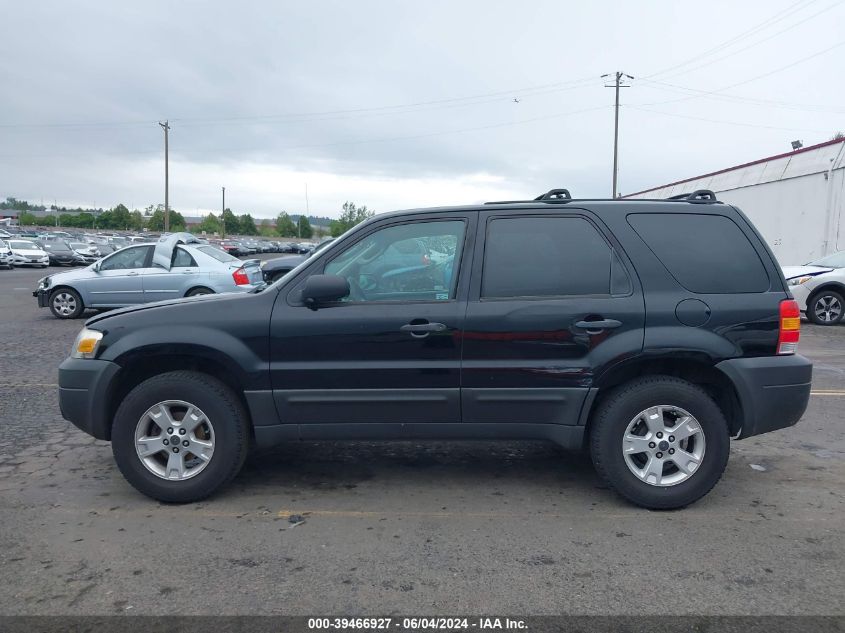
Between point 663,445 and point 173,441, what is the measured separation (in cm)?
298

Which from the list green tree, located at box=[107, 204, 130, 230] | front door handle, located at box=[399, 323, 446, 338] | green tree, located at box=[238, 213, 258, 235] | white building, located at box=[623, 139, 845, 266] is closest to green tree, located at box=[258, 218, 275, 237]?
green tree, located at box=[238, 213, 258, 235]

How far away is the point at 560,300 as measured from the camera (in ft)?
14.2

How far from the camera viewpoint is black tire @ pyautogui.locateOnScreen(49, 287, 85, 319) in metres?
14.2

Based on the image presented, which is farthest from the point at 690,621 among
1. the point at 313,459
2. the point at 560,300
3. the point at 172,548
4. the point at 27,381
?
the point at 27,381

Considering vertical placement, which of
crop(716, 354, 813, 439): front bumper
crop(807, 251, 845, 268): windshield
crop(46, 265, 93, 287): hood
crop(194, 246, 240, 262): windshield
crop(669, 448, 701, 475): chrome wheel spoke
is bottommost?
crop(669, 448, 701, 475): chrome wheel spoke

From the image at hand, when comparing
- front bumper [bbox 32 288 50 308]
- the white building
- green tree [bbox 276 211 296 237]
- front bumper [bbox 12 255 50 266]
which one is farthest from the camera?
green tree [bbox 276 211 296 237]

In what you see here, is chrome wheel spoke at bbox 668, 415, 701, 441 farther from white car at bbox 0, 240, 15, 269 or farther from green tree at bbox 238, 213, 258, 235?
green tree at bbox 238, 213, 258, 235

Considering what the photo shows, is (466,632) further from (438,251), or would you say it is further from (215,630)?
(438,251)

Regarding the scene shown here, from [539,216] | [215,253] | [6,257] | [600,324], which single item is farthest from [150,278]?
[6,257]

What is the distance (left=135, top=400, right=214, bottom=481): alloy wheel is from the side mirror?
39.5 inches

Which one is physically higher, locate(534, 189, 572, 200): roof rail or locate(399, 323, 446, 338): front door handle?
locate(534, 189, 572, 200): roof rail

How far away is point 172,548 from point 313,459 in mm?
1667

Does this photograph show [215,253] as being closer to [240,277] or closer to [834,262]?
[240,277]

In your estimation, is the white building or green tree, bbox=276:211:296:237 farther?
green tree, bbox=276:211:296:237
